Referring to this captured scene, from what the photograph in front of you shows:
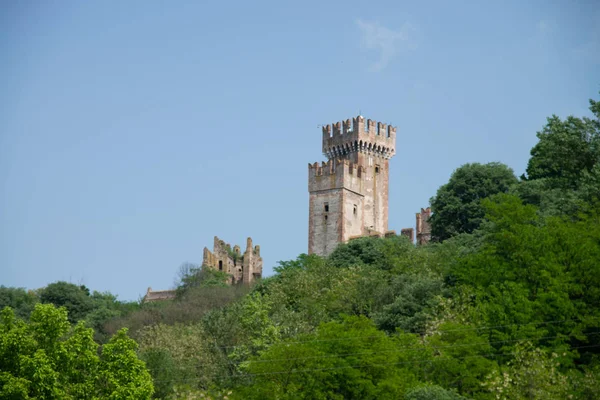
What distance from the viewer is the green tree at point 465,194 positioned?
77500 mm

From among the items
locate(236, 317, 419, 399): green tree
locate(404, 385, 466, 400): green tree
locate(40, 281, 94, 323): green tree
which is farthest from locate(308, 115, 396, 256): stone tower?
locate(404, 385, 466, 400): green tree

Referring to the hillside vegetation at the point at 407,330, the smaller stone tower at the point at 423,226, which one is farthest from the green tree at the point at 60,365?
the smaller stone tower at the point at 423,226

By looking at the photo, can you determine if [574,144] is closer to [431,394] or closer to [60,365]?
[431,394]

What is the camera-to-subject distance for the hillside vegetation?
1741 inches

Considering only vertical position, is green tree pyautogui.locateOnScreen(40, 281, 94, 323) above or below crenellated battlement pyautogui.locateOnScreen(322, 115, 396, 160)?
below

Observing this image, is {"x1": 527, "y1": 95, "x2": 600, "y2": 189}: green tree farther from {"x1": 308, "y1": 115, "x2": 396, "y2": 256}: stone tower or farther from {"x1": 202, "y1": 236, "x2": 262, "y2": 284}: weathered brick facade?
{"x1": 202, "y1": 236, "x2": 262, "y2": 284}: weathered brick facade

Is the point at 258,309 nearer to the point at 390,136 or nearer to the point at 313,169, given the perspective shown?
the point at 313,169

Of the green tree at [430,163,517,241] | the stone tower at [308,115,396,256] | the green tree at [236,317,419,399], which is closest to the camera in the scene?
the green tree at [236,317,419,399]

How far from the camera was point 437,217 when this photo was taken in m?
79.1

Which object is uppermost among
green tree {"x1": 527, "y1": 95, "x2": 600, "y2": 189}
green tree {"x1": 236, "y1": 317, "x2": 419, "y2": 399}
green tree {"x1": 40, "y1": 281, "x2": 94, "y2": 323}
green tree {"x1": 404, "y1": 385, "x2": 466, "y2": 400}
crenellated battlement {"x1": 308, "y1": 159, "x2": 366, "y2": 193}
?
crenellated battlement {"x1": 308, "y1": 159, "x2": 366, "y2": 193}

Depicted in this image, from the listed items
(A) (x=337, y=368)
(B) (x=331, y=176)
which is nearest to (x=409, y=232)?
(B) (x=331, y=176)

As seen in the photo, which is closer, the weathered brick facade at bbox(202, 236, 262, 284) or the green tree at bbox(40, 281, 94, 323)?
the green tree at bbox(40, 281, 94, 323)

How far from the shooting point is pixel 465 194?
7812 centimetres

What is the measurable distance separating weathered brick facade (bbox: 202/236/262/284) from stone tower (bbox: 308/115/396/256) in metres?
13.9
